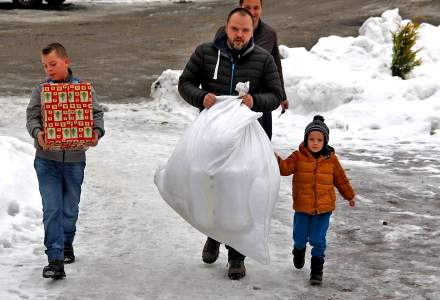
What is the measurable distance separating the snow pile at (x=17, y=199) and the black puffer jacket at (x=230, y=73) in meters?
1.58

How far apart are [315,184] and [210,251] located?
838mm

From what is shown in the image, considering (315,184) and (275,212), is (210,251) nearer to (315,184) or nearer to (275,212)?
(315,184)

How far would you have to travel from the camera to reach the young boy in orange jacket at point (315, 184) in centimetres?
522

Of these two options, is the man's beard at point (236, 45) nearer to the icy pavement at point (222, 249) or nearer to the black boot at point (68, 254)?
the icy pavement at point (222, 249)

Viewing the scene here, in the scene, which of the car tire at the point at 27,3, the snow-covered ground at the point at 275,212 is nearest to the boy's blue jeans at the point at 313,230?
the snow-covered ground at the point at 275,212

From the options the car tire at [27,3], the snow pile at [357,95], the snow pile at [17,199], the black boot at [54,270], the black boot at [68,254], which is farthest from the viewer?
the car tire at [27,3]

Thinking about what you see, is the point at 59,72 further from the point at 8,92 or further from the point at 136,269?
the point at 8,92

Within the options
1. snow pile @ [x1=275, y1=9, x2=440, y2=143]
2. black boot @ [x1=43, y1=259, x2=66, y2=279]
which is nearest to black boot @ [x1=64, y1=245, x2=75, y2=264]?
black boot @ [x1=43, y1=259, x2=66, y2=279]

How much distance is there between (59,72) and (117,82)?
8084mm

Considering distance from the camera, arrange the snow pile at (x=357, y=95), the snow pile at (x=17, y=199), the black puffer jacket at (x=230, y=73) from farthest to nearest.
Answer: the snow pile at (x=357, y=95), the snow pile at (x=17, y=199), the black puffer jacket at (x=230, y=73)

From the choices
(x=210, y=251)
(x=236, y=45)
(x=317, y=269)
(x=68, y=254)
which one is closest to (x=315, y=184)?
(x=317, y=269)

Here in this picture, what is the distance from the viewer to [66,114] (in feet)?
16.5

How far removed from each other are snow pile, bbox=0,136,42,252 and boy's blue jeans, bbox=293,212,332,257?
1849 mm

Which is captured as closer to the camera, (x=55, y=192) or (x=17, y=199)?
(x=55, y=192)
